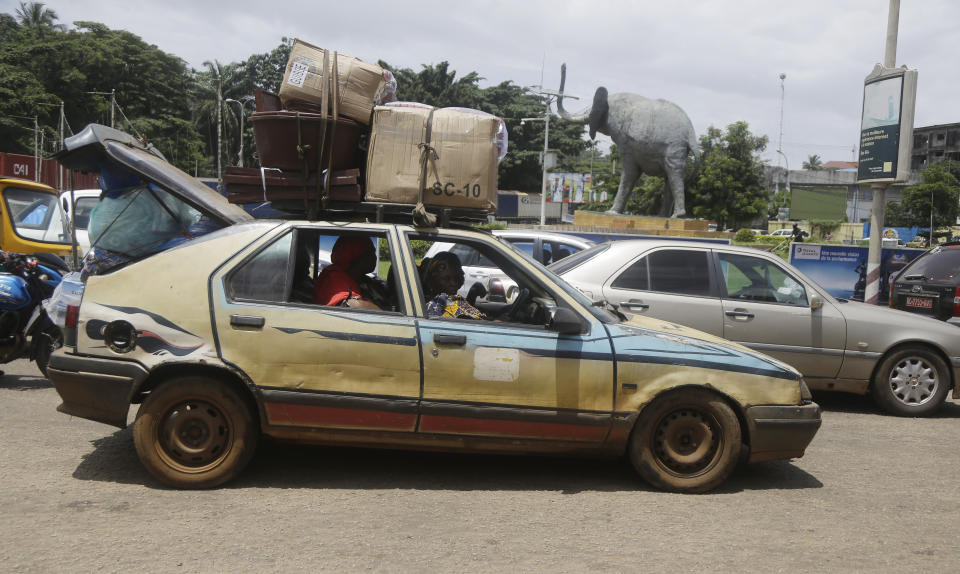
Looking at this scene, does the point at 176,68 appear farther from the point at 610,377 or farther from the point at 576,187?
the point at 610,377

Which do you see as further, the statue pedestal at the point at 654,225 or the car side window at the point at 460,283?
the statue pedestal at the point at 654,225

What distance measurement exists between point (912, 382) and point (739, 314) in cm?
188

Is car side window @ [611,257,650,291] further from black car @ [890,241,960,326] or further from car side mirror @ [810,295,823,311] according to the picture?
black car @ [890,241,960,326]

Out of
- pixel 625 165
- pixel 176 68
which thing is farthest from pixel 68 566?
pixel 176 68

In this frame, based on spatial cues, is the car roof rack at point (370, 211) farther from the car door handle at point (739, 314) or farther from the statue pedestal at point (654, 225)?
the statue pedestal at point (654, 225)

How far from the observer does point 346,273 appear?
4.75 meters

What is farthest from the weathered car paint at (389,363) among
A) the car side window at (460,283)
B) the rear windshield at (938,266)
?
the rear windshield at (938,266)

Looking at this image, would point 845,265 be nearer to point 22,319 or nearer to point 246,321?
point 246,321

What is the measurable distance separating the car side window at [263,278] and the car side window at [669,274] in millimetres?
3628

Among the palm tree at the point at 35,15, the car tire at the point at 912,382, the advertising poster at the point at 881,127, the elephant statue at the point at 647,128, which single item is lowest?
the car tire at the point at 912,382

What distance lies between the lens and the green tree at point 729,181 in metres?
42.0

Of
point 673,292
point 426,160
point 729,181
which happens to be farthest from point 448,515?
point 729,181

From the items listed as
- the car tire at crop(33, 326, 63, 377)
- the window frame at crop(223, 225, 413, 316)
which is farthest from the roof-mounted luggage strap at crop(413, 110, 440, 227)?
the car tire at crop(33, 326, 63, 377)

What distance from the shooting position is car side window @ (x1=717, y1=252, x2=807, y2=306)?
7.07 meters
